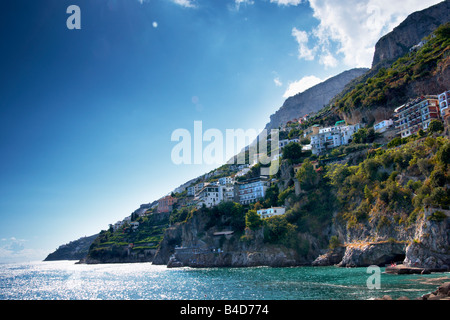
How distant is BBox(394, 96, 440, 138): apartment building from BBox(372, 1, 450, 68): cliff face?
209 ft

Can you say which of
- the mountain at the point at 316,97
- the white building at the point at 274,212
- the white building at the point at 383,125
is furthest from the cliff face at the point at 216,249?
the mountain at the point at 316,97

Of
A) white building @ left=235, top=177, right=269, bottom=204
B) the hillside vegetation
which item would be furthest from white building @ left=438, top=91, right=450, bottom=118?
white building @ left=235, top=177, right=269, bottom=204

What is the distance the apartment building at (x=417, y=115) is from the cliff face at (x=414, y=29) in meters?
63.7

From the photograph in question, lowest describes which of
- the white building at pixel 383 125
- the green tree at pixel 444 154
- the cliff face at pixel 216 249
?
the cliff face at pixel 216 249

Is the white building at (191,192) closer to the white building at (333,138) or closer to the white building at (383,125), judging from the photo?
the white building at (333,138)

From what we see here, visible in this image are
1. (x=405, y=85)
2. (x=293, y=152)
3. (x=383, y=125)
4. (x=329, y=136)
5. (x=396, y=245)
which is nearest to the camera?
(x=396, y=245)

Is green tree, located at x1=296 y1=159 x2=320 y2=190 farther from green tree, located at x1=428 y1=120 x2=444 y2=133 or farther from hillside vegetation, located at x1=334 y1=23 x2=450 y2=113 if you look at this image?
hillside vegetation, located at x1=334 y1=23 x2=450 y2=113

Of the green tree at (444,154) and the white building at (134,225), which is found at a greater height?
the green tree at (444,154)

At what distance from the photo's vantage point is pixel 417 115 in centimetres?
5791

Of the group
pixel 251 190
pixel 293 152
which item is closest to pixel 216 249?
pixel 251 190

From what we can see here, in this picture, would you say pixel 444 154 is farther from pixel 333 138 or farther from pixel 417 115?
pixel 333 138

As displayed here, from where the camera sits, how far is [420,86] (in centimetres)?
6544

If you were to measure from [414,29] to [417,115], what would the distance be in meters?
74.2

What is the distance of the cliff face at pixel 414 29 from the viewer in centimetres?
10994
